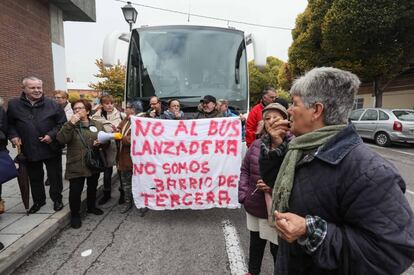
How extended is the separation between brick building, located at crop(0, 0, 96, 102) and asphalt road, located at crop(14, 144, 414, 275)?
26.4 ft

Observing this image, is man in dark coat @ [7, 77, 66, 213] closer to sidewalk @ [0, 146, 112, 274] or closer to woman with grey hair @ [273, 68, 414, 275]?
sidewalk @ [0, 146, 112, 274]

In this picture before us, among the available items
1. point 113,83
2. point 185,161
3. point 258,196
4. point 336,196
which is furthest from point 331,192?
point 113,83

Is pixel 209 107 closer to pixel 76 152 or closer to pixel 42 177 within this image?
pixel 76 152

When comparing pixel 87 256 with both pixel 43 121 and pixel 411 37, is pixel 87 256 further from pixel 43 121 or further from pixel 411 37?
pixel 411 37

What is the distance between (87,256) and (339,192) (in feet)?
10.1

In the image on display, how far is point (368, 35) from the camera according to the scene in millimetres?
13984

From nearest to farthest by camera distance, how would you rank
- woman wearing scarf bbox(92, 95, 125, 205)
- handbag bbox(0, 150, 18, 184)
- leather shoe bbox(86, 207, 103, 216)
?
handbag bbox(0, 150, 18, 184) → leather shoe bbox(86, 207, 103, 216) → woman wearing scarf bbox(92, 95, 125, 205)

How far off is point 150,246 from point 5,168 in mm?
1965

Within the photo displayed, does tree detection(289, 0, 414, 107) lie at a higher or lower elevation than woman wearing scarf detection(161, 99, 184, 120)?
higher

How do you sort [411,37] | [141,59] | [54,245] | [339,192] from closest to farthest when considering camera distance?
[339,192] → [54,245] → [141,59] → [411,37]

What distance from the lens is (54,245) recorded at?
3.69 meters

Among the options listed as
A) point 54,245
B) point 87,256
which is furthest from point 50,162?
point 87,256

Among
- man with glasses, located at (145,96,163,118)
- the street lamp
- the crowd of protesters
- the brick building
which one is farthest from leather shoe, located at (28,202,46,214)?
the brick building

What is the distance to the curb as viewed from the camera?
3073mm
